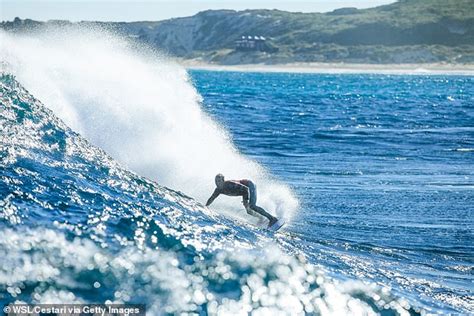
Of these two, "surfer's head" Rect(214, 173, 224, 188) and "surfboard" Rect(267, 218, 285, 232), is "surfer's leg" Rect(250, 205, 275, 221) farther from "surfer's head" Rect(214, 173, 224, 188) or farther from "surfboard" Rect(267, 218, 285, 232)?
"surfer's head" Rect(214, 173, 224, 188)

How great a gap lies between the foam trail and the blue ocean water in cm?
173

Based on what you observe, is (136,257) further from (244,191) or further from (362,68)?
(362,68)

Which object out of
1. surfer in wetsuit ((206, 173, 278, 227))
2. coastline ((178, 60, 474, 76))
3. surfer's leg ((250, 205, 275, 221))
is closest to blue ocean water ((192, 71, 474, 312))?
surfer's leg ((250, 205, 275, 221))

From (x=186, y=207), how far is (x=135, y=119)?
1027 cm

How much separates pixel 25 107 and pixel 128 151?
5597 millimetres

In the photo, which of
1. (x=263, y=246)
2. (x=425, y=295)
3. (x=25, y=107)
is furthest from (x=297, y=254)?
(x=25, y=107)

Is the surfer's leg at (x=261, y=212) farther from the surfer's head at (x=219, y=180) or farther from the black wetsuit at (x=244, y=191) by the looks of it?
the surfer's head at (x=219, y=180)

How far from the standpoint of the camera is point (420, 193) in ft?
83.1

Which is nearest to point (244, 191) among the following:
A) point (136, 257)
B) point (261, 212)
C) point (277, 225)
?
point (261, 212)

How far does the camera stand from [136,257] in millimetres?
12875

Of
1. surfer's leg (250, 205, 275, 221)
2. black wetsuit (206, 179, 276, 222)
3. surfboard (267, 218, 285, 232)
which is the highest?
black wetsuit (206, 179, 276, 222)

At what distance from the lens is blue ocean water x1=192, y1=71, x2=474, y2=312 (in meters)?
16.6

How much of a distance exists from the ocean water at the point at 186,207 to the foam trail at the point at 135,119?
7 cm

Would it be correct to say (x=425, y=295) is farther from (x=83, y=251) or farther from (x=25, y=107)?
(x=25, y=107)
